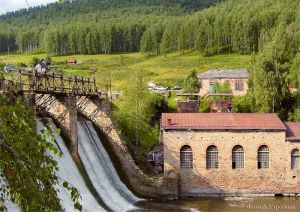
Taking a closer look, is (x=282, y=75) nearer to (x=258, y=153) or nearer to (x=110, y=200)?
(x=258, y=153)

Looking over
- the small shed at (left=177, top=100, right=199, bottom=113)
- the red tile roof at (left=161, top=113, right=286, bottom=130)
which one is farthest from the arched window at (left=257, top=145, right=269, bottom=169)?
the small shed at (left=177, top=100, right=199, bottom=113)

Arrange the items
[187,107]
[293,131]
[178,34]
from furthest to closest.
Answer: [178,34] < [187,107] < [293,131]

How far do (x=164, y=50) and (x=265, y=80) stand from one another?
73413mm

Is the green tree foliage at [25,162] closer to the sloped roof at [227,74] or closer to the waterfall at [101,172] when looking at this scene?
the waterfall at [101,172]

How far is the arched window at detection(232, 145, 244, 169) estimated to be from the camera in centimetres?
3812

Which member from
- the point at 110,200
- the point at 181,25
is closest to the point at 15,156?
the point at 110,200

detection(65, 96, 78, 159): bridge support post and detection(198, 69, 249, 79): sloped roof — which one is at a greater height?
detection(198, 69, 249, 79): sloped roof

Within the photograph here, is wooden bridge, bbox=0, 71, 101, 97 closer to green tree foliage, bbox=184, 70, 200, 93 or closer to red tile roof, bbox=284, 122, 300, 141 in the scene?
red tile roof, bbox=284, 122, 300, 141

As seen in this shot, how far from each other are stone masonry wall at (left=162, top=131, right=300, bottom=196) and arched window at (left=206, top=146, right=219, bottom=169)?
256 mm

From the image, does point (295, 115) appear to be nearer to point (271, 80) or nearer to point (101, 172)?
point (271, 80)

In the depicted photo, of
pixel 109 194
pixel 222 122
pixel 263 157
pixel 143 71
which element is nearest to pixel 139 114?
pixel 222 122

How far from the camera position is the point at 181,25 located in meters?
131

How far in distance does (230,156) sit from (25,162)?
105 ft

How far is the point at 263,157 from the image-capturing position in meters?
38.4
